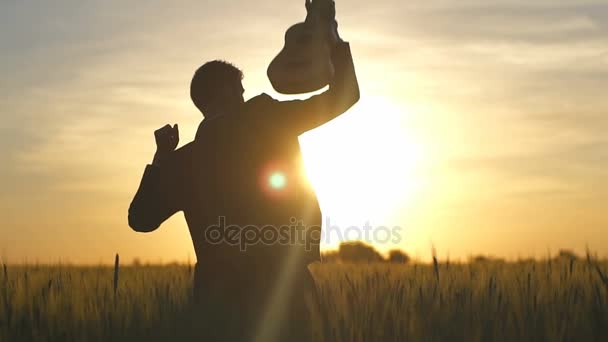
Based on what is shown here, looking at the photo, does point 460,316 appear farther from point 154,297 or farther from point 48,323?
point 48,323

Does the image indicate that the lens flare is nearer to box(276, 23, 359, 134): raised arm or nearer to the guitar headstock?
box(276, 23, 359, 134): raised arm

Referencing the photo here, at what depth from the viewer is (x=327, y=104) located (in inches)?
187

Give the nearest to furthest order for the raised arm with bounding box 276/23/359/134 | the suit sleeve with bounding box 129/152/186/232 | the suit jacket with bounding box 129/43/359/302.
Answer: the raised arm with bounding box 276/23/359/134 < the suit jacket with bounding box 129/43/359/302 < the suit sleeve with bounding box 129/152/186/232

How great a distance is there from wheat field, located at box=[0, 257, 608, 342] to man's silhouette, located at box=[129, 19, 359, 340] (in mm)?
246

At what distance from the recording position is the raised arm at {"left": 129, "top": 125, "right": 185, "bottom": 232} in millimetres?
5160

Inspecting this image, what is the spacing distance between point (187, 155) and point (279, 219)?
27.4 inches

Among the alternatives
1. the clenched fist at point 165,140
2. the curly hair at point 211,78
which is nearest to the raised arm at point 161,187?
the clenched fist at point 165,140

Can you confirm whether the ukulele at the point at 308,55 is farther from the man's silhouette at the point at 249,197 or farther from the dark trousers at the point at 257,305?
the dark trousers at the point at 257,305

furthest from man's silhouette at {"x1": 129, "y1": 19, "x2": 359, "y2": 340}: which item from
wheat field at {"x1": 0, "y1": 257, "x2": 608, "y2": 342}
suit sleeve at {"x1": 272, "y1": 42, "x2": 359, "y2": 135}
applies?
wheat field at {"x1": 0, "y1": 257, "x2": 608, "y2": 342}

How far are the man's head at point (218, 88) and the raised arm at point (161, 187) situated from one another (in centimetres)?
28

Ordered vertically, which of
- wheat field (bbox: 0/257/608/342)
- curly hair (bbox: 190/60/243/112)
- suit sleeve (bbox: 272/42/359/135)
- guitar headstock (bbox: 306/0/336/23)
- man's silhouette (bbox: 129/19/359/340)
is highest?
guitar headstock (bbox: 306/0/336/23)

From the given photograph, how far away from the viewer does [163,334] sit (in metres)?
5.06

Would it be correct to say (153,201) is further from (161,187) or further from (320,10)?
(320,10)

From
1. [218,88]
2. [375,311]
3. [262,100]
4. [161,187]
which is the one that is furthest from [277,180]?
[375,311]
